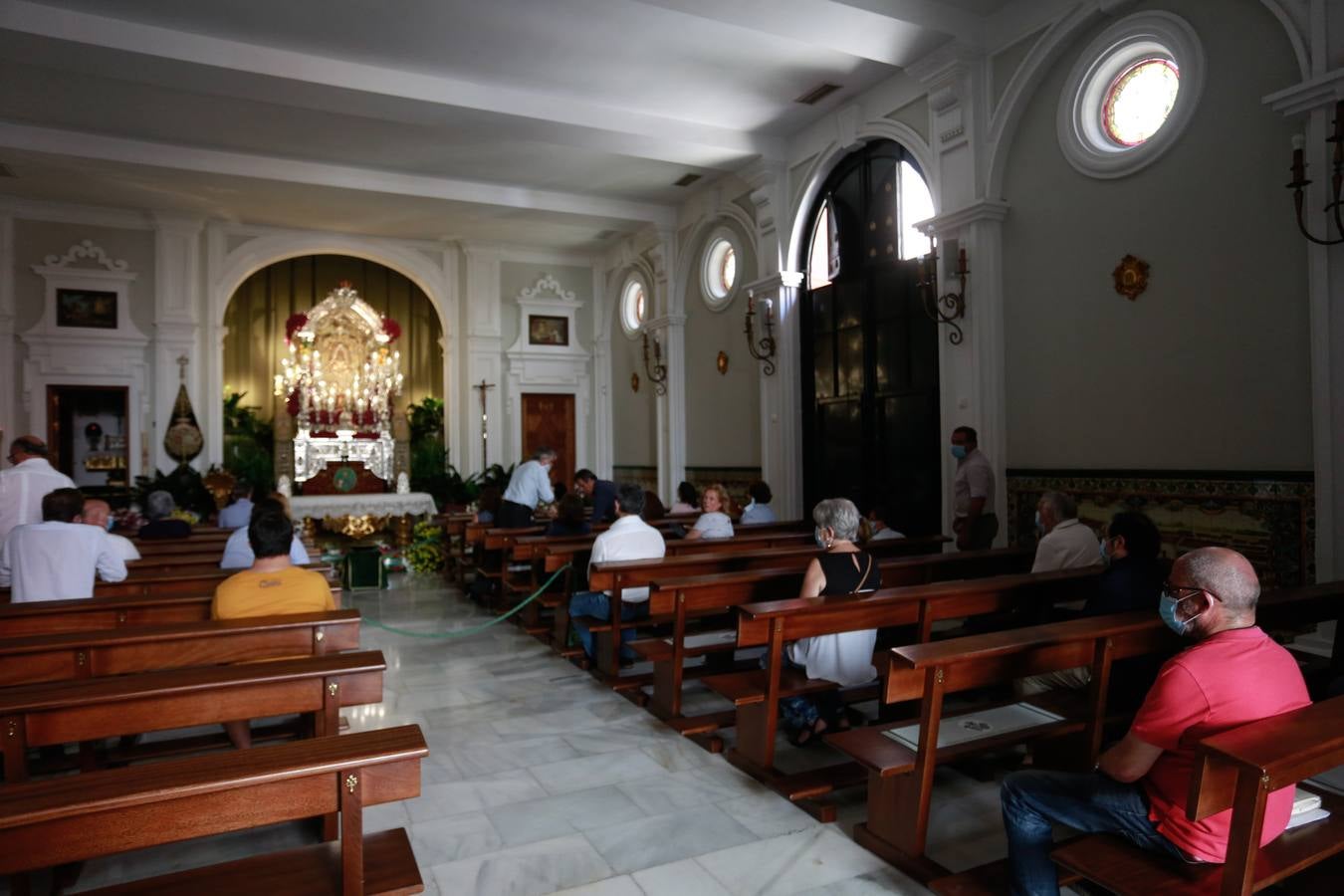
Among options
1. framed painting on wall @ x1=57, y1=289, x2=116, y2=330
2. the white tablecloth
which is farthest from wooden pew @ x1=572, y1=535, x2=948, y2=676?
framed painting on wall @ x1=57, y1=289, x2=116, y2=330

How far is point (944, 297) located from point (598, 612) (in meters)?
4.07

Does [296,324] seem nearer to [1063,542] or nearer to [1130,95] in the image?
[1130,95]

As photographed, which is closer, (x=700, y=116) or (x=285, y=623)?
(x=285, y=623)

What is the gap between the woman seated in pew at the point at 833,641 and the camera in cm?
362

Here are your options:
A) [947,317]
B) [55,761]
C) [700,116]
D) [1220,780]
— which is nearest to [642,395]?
[700,116]

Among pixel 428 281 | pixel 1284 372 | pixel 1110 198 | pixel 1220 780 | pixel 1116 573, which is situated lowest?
pixel 1220 780

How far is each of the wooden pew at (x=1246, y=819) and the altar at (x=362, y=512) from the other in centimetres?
1034

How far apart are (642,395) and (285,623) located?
10163mm

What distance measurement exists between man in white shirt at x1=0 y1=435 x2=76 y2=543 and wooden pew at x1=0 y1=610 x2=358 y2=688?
2.75 metres

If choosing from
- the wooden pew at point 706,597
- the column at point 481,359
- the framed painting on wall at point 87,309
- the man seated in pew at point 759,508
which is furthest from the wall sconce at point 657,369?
the wooden pew at point 706,597

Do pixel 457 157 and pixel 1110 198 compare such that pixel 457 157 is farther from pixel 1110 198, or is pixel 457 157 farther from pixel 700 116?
pixel 1110 198

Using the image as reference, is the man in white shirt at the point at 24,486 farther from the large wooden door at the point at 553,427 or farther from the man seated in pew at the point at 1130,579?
the large wooden door at the point at 553,427

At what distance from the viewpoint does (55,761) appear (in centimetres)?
356

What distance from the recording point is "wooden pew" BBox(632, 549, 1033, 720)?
4.00 meters
